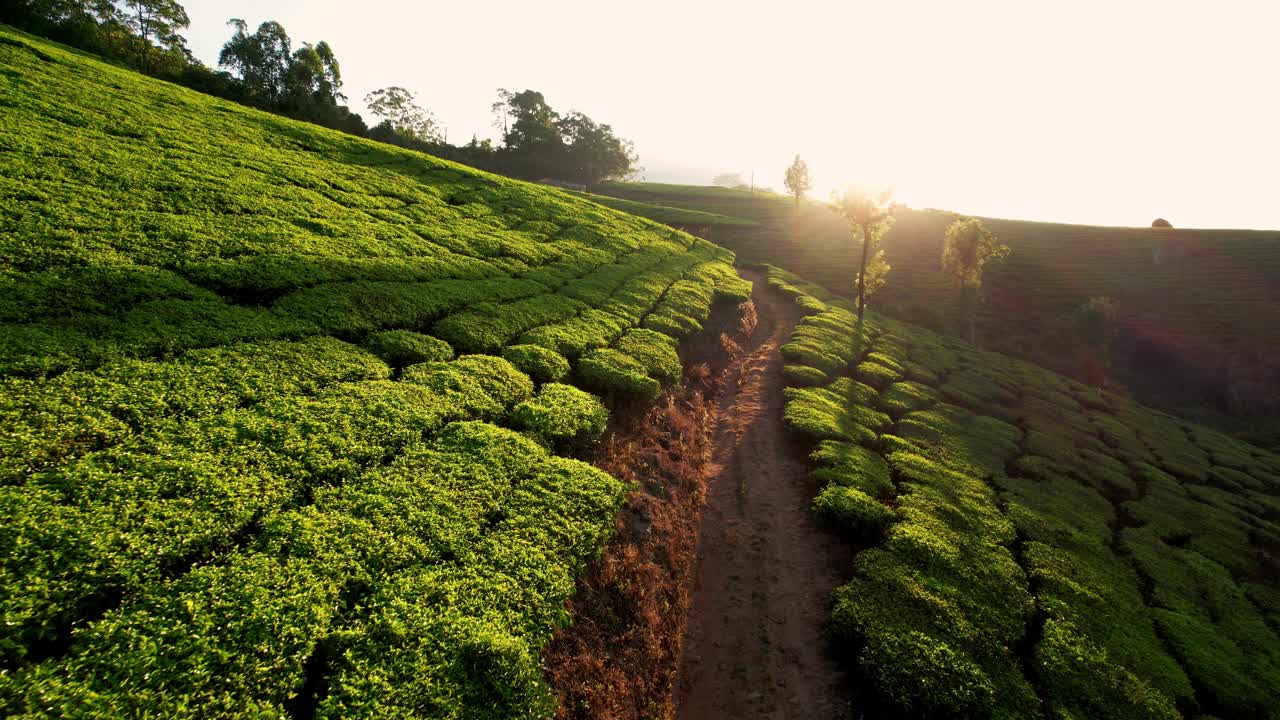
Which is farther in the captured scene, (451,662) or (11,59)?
(11,59)

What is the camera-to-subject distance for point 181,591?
26.0 feet

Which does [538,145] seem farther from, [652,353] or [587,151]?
[652,353]

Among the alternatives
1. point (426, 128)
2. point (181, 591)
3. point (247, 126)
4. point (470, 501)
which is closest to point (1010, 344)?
point (470, 501)

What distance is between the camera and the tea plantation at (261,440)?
7.54 meters

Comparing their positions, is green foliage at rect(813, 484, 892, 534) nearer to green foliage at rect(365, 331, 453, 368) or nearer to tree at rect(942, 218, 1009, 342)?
green foliage at rect(365, 331, 453, 368)

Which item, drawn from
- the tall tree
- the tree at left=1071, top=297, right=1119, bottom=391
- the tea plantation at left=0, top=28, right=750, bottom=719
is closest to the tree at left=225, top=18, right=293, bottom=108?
the tall tree

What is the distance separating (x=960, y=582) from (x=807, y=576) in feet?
15.4

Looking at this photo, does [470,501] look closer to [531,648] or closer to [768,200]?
[531,648]

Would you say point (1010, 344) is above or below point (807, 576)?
above

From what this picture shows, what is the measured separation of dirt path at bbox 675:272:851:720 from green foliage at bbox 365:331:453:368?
37.8ft

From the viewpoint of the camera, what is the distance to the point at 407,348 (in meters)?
17.5

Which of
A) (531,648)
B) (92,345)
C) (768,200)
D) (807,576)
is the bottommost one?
(807,576)

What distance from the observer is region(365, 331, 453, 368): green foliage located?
56.1ft

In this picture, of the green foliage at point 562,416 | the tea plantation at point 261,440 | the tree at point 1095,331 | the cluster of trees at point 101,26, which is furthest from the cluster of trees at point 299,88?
the tree at point 1095,331
